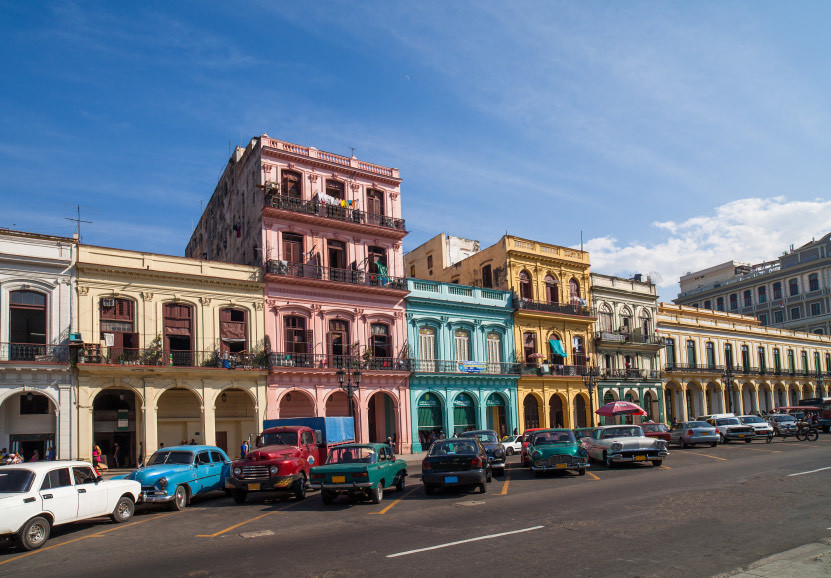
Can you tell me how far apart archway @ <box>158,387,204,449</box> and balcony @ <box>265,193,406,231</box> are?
10.6 meters

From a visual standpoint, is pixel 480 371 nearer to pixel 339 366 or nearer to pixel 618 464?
pixel 339 366

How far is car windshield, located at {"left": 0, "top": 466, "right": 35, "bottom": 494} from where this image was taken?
13117 mm

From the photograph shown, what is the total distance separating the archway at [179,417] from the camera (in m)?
32.8

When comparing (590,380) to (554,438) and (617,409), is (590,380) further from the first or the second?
(554,438)

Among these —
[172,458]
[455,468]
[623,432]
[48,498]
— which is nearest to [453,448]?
[455,468]

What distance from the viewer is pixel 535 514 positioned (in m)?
14.2

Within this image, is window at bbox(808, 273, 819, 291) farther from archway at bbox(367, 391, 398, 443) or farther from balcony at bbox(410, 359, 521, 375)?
archway at bbox(367, 391, 398, 443)

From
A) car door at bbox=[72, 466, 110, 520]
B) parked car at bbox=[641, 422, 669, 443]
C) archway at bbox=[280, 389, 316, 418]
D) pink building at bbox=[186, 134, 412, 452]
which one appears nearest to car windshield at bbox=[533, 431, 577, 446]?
parked car at bbox=[641, 422, 669, 443]

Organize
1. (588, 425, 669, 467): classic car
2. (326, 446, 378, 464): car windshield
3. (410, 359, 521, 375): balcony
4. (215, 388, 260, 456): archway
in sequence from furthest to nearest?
(410, 359, 521, 375): balcony, (215, 388, 260, 456): archway, (588, 425, 669, 467): classic car, (326, 446, 378, 464): car windshield

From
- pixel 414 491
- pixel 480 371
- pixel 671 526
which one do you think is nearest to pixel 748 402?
pixel 480 371

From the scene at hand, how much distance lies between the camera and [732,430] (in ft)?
121

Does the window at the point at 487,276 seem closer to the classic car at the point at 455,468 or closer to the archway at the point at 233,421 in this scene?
the archway at the point at 233,421

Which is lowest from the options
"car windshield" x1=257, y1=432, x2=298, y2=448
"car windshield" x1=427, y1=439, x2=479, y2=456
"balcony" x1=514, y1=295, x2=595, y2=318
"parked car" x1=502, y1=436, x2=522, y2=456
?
"parked car" x1=502, y1=436, x2=522, y2=456

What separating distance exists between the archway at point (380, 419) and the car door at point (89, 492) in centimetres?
2563
